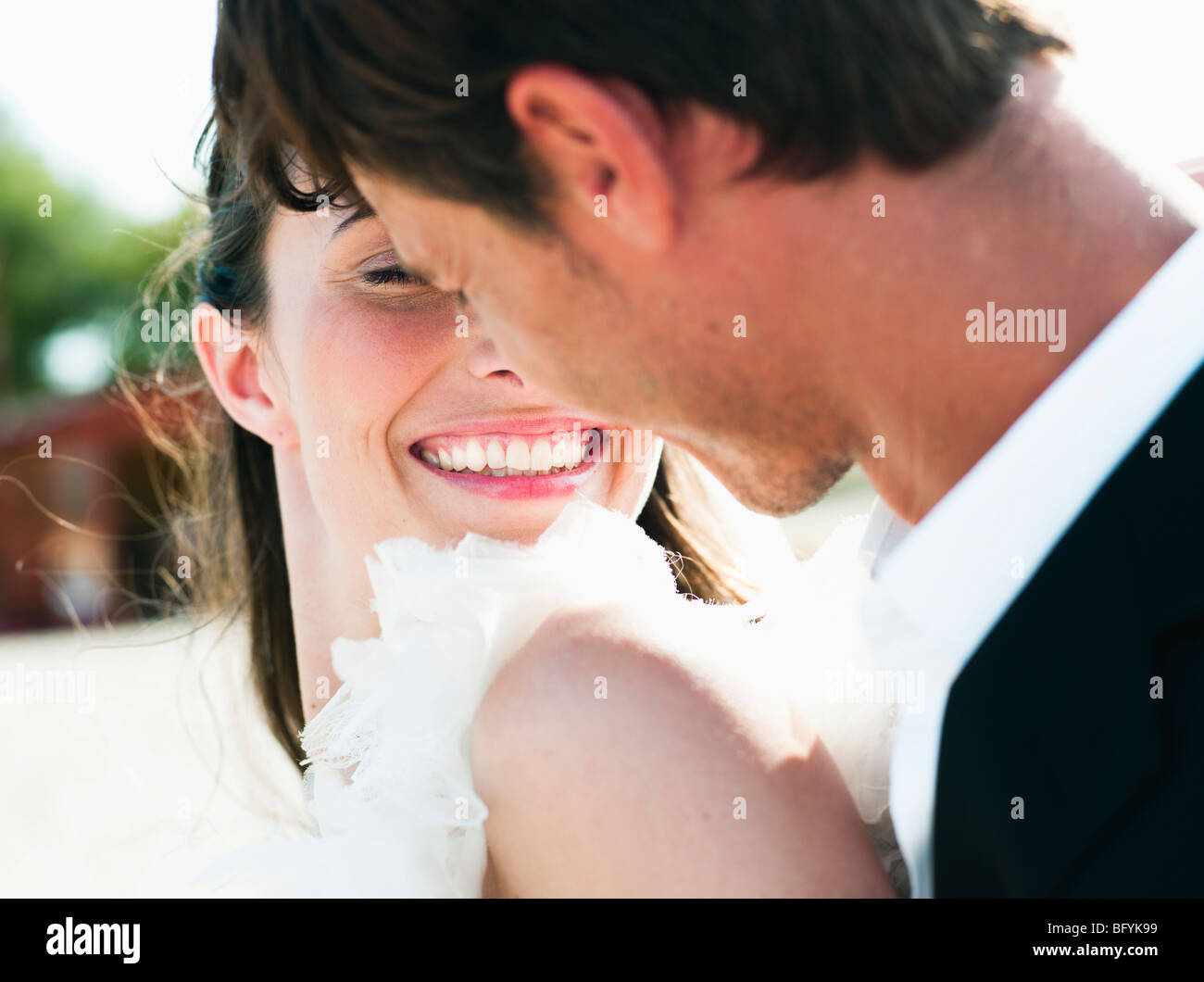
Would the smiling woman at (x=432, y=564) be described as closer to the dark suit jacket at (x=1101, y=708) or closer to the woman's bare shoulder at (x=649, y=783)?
the woman's bare shoulder at (x=649, y=783)

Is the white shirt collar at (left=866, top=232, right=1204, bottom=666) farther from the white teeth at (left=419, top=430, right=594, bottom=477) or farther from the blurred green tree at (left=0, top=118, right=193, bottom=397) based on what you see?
the blurred green tree at (left=0, top=118, right=193, bottom=397)

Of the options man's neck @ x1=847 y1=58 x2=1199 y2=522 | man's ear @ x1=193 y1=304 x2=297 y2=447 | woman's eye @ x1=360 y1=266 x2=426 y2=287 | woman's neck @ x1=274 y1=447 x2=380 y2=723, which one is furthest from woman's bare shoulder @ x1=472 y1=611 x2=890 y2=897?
man's ear @ x1=193 y1=304 x2=297 y2=447

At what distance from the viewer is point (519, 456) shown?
2.45 metres

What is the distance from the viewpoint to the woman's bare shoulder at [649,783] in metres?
1.51

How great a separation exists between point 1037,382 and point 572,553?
0.81m

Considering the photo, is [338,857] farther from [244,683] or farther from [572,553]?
[244,683]

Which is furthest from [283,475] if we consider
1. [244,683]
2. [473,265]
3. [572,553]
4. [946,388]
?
[946,388]

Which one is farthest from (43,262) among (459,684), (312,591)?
(459,684)

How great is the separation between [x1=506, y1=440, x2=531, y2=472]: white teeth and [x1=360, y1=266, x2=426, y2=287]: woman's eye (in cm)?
37

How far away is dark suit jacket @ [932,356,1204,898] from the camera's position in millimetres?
1227

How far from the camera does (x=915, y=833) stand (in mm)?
1431

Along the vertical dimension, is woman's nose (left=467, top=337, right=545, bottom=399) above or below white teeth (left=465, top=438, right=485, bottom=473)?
above

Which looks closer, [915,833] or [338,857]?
[915,833]
